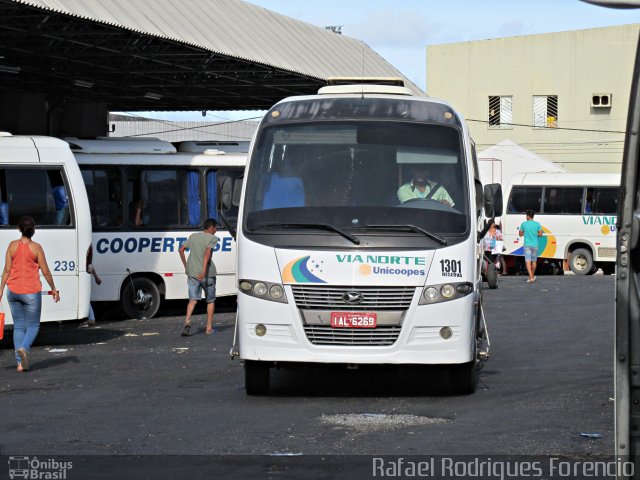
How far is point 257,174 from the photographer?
12750mm

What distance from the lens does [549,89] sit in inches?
2366

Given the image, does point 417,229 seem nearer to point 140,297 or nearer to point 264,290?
point 264,290

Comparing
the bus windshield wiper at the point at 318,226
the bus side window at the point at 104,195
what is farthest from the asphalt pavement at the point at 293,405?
the bus side window at the point at 104,195

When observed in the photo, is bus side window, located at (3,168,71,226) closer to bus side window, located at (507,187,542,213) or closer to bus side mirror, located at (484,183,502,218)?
bus side mirror, located at (484,183,502,218)

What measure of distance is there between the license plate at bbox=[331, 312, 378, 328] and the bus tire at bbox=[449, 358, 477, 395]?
1.02m

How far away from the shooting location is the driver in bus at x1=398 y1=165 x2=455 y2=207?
1256 centimetres

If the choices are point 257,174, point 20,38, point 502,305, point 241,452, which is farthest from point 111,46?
point 241,452

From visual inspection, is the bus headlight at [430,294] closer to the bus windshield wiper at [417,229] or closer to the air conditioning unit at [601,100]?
the bus windshield wiper at [417,229]

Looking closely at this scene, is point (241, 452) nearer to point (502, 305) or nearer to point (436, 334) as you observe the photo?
point (436, 334)

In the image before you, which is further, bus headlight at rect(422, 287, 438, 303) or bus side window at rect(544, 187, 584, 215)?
bus side window at rect(544, 187, 584, 215)

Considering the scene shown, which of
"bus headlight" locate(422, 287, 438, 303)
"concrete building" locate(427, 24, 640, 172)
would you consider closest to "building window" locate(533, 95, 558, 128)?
"concrete building" locate(427, 24, 640, 172)

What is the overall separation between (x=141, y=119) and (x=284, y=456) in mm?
68568

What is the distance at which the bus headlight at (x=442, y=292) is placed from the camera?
12141 millimetres

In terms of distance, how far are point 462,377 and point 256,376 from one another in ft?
6.58
